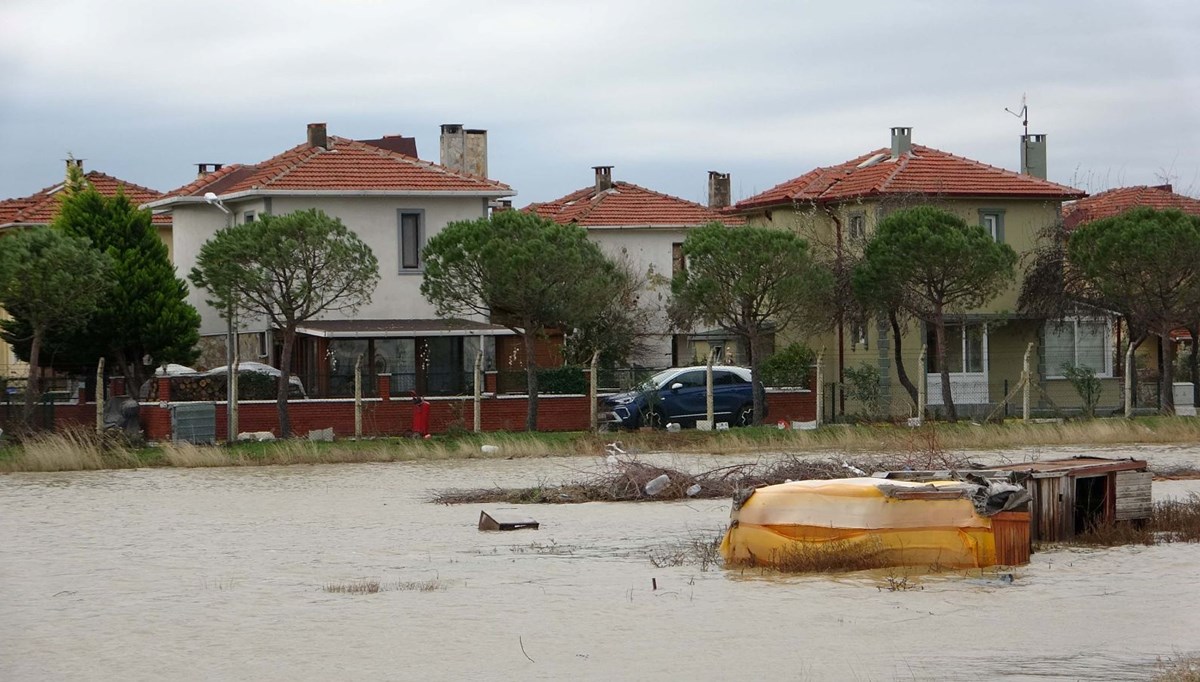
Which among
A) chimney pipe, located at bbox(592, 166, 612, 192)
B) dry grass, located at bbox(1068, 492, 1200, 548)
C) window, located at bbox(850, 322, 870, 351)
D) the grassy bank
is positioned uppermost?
chimney pipe, located at bbox(592, 166, 612, 192)

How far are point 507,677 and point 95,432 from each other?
84.2ft

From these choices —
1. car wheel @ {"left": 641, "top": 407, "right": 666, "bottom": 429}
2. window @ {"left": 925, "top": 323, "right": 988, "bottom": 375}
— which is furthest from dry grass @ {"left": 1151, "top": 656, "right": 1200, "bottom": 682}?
window @ {"left": 925, "top": 323, "right": 988, "bottom": 375}

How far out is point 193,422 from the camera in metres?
38.5

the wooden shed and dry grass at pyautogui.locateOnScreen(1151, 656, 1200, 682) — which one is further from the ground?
the wooden shed

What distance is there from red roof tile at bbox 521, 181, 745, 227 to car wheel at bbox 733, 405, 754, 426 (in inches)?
608

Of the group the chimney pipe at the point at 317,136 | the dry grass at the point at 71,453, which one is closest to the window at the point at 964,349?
the chimney pipe at the point at 317,136

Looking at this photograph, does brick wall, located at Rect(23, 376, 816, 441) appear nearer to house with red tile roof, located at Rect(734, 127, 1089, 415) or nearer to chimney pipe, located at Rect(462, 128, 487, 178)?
house with red tile roof, located at Rect(734, 127, 1089, 415)

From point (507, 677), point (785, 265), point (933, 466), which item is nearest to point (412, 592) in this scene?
point (507, 677)

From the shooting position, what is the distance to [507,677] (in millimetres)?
13203

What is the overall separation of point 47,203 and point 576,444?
89.9 ft

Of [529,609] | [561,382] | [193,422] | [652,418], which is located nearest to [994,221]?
[652,418]

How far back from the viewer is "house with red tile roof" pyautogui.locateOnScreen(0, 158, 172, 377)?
54.1m

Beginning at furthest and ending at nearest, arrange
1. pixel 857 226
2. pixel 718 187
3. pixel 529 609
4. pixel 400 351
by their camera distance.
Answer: pixel 718 187
pixel 857 226
pixel 400 351
pixel 529 609

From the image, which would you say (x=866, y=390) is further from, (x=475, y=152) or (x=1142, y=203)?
(x=475, y=152)
